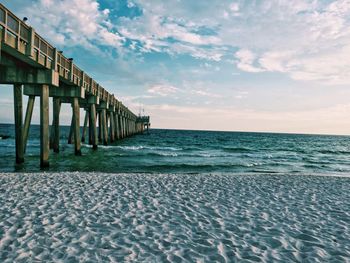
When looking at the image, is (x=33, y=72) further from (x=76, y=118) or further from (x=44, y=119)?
(x=76, y=118)

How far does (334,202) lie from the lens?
8.17 metres

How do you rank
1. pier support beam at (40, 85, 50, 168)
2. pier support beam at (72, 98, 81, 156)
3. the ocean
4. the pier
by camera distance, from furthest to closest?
pier support beam at (72, 98, 81, 156) → pier support beam at (40, 85, 50, 168) → the pier → the ocean

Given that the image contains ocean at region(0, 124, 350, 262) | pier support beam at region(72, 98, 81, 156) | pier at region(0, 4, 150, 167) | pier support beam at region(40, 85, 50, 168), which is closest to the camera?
ocean at region(0, 124, 350, 262)

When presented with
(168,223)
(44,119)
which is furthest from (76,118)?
(168,223)

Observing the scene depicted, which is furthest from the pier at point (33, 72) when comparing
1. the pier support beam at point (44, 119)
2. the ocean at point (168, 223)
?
the ocean at point (168, 223)

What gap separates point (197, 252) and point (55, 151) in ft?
72.3

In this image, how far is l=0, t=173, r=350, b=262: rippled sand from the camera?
4531mm

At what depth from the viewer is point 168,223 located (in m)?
5.90

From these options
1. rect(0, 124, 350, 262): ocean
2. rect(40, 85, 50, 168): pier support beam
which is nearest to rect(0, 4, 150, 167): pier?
rect(40, 85, 50, 168): pier support beam

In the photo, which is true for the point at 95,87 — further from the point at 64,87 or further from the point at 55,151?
the point at 55,151

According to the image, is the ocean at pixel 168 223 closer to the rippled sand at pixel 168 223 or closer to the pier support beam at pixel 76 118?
the rippled sand at pixel 168 223

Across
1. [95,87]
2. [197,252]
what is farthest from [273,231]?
[95,87]

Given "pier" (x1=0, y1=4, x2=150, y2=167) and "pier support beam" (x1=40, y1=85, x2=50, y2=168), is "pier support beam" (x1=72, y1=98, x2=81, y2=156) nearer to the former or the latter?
"pier" (x1=0, y1=4, x2=150, y2=167)

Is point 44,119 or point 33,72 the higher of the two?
point 33,72
